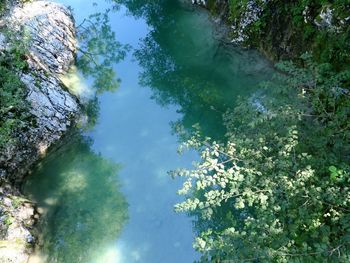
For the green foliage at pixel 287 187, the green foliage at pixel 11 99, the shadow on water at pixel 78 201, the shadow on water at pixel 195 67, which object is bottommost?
the green foliage at pixel 287 187

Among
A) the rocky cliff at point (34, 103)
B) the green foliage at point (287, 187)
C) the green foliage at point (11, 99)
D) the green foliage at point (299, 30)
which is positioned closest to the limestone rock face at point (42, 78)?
the rocky cliff at point (34, 103)

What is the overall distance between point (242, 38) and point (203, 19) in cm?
283

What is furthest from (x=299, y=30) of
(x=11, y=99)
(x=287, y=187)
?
(x=11, y=99)

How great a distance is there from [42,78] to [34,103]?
42.3 inches

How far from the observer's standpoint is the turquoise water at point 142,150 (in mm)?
Result: 8367

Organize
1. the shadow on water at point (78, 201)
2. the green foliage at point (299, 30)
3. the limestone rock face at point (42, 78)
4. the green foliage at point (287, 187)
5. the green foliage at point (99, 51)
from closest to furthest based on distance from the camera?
the green foliage at point (287, 187) < the shadow on water at point (78, 201) < the green foliage at point (299, 30) < the limestone rock face at point (42, 78) < the green foliage at point (99, 51)

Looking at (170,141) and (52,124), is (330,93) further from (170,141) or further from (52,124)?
(52,124)

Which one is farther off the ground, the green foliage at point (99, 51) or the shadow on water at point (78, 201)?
the green foliage at point (99, 51)

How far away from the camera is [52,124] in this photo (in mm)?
10062

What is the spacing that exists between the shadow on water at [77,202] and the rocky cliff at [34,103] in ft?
1.27

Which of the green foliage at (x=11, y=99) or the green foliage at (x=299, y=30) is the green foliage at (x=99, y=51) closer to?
the green foliage at (x=11, y=99)

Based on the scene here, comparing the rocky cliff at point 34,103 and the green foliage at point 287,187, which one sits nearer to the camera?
the green foliage at point 287,187

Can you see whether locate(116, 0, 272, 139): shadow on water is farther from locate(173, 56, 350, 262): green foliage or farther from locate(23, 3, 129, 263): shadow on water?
locate(173, 56, 350, 262): green foliage

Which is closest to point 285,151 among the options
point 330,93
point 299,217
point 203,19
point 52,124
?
Result: point 299,217
